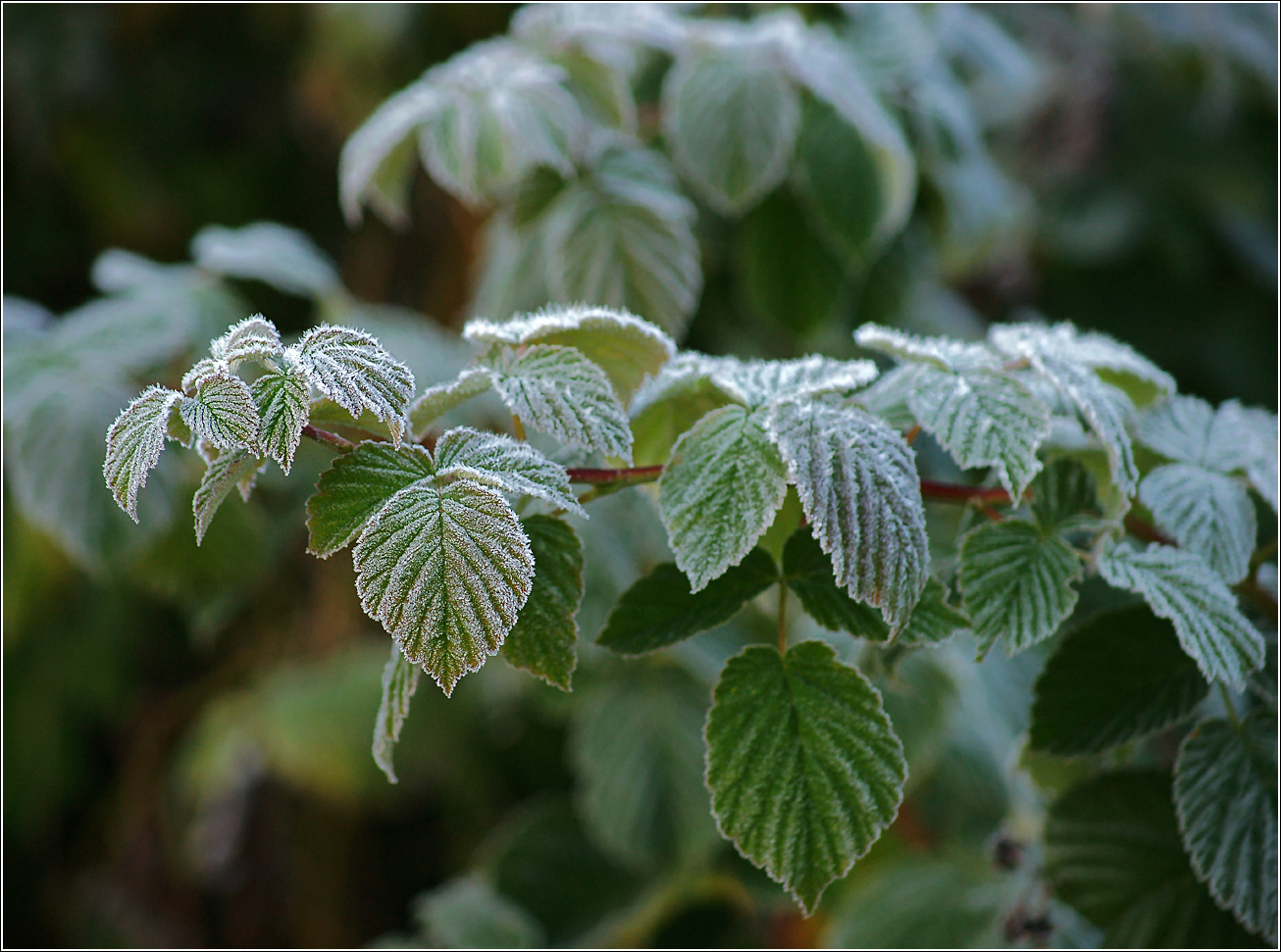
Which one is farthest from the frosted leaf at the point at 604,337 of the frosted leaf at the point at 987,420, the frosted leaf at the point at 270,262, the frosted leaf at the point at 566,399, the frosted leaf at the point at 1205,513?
the frosted leaf at the point at 270,262

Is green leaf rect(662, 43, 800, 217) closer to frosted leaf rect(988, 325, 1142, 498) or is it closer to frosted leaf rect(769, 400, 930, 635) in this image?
frosted leaf rect(988, 325, 1142, 498)

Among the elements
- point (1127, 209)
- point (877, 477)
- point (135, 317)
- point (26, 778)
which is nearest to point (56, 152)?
point (26, 778)

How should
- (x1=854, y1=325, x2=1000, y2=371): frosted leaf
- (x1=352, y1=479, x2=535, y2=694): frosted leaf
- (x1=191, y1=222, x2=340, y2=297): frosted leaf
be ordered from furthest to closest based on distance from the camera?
(x1=191, y1=222, x2=340, y2=297): frosted leaf, (x1=854, y1=325, x2=1000, y2=371): frosted leaf, (x1=352, y1=479, x2=535, y2=694): frosted leaf

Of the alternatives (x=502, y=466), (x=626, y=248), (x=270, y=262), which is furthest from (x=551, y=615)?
(x=270, y=262)

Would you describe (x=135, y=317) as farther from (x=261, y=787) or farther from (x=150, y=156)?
(x=150, y=156)

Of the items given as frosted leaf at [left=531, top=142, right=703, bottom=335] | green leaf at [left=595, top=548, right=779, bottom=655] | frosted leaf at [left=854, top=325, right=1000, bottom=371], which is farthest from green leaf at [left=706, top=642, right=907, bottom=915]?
frosted leaf at [left=531, top=142, right=703, bottom=335]

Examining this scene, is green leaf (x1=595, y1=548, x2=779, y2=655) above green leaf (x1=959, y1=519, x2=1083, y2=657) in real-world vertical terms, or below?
below

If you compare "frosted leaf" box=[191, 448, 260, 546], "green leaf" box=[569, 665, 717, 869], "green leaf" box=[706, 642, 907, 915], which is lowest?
"green leaf" box=[569, 665, 717, 869]
